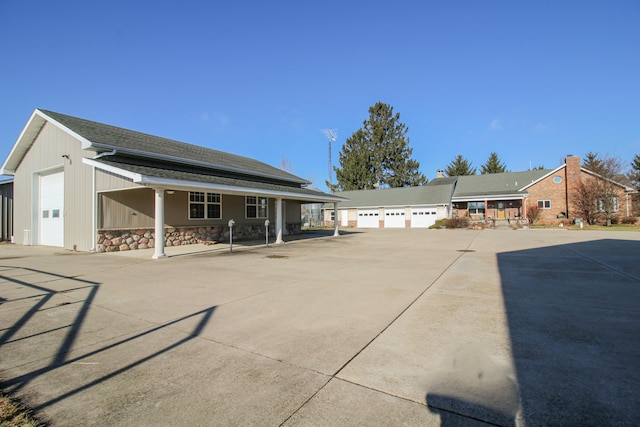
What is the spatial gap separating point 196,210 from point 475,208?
3238cm

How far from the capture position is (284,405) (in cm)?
244

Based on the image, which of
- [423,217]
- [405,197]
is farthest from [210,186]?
[405,197]

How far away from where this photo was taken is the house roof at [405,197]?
34594 millimetres

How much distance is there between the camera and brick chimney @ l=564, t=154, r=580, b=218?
3112 cm

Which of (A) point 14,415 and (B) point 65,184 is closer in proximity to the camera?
(A) point 14,415

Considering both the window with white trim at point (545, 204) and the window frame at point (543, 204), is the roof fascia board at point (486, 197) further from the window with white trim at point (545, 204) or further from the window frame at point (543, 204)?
the window with white trim at point (545, 204)

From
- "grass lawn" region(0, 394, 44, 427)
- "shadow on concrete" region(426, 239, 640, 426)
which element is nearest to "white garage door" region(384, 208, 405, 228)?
"shadow on concrete" region(426, 239, 640, 426)

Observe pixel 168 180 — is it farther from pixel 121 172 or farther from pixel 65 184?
pixel 65 184

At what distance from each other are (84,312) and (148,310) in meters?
0.93

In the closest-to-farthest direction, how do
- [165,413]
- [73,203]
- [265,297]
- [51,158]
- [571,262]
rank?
[165,413]
[265,297]
[571,262]
[73,203]
[51,158]

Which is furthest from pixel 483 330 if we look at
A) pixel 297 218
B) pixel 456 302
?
pixel 297 218

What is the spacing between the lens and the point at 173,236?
48.8 ft

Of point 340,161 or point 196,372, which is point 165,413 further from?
point 340,161

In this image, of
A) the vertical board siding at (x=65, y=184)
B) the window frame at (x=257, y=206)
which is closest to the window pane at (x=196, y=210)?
the window frame at (x=257, y=206)
